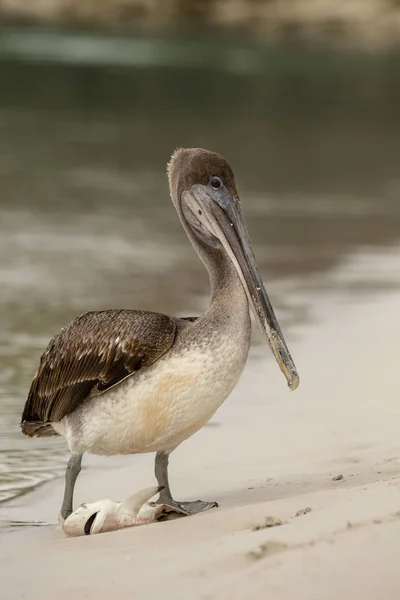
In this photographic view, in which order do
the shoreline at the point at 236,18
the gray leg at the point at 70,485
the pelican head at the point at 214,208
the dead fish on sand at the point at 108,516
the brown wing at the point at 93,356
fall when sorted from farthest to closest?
the shoreline at the point at 236,18 → the pelican head at the point at 214,208 → the gray leg at the point at 70,485 → the brown wing at the point at 93,356 → the dead fish on sand at the point at 108,516

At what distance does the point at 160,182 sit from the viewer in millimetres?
A: 15984

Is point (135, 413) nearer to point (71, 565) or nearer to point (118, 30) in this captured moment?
point (71, 565)

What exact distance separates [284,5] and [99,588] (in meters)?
58.4

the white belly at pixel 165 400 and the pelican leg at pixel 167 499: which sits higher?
the white belly at pixel 165 400

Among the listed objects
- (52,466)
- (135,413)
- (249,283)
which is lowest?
(52,466)

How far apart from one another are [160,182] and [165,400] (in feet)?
36.4

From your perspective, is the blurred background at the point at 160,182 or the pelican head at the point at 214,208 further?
the blurred background at the point at 160,182

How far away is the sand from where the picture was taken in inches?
150

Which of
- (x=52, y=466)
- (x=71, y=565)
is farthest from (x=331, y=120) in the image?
(x=71, y=565)

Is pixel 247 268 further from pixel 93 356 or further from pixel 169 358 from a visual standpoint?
pixel 93 356

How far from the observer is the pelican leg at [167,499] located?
515 centimetres

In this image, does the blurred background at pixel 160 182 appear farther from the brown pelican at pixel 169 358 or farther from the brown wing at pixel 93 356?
the brown pelican at pixel 169 358

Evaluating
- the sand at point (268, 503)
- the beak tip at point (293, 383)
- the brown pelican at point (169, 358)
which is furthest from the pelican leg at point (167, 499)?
the beak tip at point (293, 383)

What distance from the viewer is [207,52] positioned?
42.9 metres
